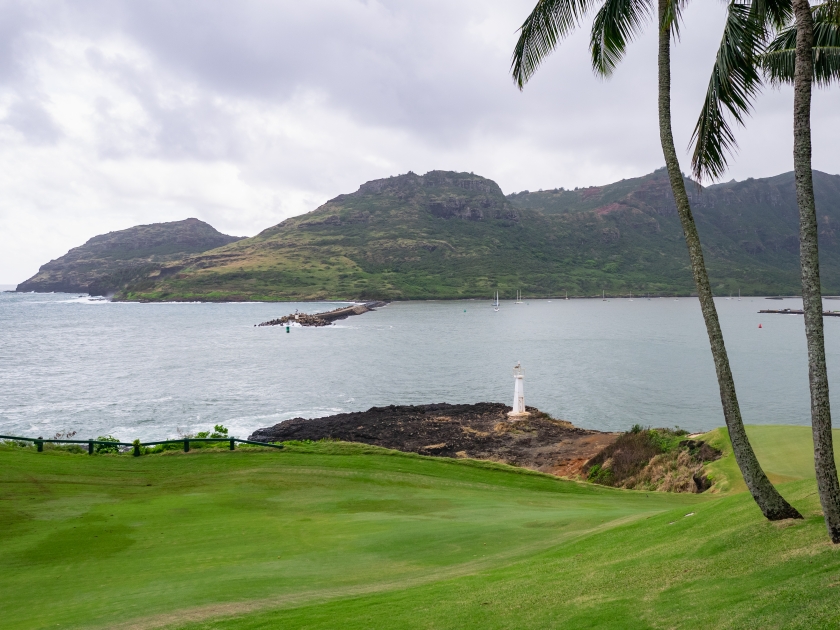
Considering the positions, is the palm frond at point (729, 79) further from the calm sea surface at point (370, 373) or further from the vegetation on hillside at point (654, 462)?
the calm sea surface at point (370, 373)

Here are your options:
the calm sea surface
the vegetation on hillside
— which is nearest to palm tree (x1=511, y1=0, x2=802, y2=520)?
the vegetation on hillside

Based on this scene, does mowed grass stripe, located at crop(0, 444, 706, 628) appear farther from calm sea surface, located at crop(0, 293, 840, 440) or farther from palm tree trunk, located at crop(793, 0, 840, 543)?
calm sea surface, located at crop(0, 293, 840, 440)

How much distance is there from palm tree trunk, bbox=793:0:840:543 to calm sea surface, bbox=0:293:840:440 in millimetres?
36043

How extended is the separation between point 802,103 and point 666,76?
99.4 inches

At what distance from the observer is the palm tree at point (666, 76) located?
349 inches

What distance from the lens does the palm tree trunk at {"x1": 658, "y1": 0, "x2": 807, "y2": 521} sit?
8.52 meters

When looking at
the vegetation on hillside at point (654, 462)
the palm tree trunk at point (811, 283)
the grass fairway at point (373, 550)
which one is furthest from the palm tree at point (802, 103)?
the vegetation on hillside at point (654, 462)

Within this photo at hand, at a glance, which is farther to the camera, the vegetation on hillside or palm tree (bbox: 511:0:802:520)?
the vegetation on hillside

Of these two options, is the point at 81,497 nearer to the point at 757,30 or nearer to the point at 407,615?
the point at 407,615

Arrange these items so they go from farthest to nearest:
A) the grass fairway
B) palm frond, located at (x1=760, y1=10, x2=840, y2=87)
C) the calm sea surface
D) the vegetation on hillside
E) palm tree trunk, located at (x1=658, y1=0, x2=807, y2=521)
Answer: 1. the calm sea surface
2. the vegetation on hillside
3. palm frond, located at (x1=760, y1=10, x2=840, y2=87)
4. palm tree trunk, located at (x1=658, y1=0, x2=807, y2=521)
5. the grass fairway

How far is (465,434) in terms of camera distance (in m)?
37.1

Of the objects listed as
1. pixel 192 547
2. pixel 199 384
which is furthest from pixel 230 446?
pixel 199 384

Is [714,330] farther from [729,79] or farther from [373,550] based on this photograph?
[373,550]

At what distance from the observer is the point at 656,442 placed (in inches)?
1049
